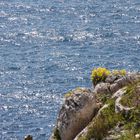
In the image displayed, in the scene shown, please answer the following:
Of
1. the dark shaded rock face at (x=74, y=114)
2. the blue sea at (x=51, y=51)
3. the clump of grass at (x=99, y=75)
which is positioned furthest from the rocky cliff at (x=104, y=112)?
the blue sea at (x=51, y=51)

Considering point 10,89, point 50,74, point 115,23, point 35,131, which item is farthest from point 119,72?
point 115,23

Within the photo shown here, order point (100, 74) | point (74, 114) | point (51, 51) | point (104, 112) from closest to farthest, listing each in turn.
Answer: point (104, 112)
point (74, 114)
point (100, 74)
point (51, 51)

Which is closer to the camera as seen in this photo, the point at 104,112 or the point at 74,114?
the point at 104,112

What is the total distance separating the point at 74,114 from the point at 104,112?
1681 millimetres

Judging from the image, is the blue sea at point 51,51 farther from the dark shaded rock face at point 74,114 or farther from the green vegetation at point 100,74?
the dark shaded rock face at point 74,114

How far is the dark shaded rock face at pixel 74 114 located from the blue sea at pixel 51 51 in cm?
5070

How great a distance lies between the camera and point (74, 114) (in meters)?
26.0

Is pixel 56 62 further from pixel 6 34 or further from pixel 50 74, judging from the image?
pixel 6 34

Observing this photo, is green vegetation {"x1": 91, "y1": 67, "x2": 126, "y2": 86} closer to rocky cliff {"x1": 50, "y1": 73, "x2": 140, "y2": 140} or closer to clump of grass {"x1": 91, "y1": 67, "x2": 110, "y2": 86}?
clump of grass {"x1": 91, "y1": 67, "x2": 110, "y2": 86}

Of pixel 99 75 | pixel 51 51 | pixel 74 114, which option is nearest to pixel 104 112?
pixel 74 114

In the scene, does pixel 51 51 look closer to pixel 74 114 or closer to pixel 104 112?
pixel 74 114

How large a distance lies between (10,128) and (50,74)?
2621 cm

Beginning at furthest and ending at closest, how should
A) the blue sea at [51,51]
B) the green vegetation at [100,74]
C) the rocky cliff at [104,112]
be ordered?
the blue sea at [51,51], the green vegetation at [100,74], the rocky cliff at [104,112]

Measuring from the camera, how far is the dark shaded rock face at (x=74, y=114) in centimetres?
2600
